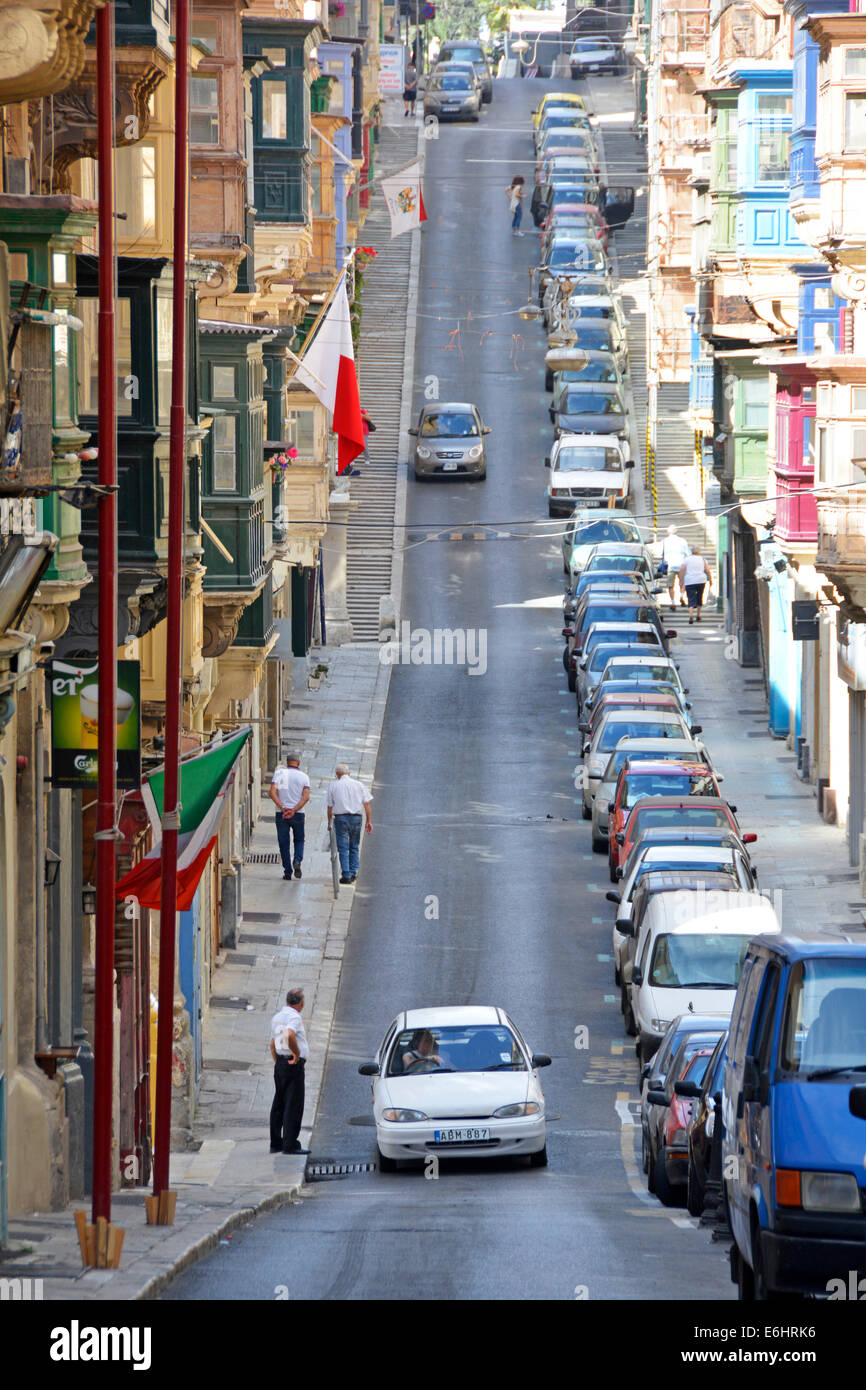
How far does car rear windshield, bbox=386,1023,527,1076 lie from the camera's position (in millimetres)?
22781

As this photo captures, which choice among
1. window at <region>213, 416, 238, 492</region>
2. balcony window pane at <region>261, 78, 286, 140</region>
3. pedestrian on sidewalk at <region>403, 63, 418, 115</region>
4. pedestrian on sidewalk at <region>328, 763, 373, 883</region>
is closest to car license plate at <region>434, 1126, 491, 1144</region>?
window at <region>213, 416, 238, 492</region>

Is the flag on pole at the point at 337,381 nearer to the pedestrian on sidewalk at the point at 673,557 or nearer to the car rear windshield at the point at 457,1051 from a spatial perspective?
the car rear windshield at the point at 457,1051

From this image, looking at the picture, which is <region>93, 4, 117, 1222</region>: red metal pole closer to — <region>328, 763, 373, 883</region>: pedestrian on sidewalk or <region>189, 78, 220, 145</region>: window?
<region>189, 78, 220, 145</region>: window

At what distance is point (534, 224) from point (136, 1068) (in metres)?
73.1

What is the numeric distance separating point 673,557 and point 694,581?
4.11 feet

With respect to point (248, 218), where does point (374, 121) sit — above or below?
above

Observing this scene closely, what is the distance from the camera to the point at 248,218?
106ft

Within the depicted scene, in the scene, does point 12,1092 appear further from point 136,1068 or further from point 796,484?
point 796,484

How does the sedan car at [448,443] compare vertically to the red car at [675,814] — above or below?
above

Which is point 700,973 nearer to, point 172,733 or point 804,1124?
point 172,733

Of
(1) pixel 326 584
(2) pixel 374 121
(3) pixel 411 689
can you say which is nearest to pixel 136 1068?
(3) pixel 411 689

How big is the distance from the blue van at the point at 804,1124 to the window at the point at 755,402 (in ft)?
122

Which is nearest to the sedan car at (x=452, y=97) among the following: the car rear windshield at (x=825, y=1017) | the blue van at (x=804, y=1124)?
the blue van at (x=804, y=1124)

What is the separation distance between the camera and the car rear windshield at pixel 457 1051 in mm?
22781
